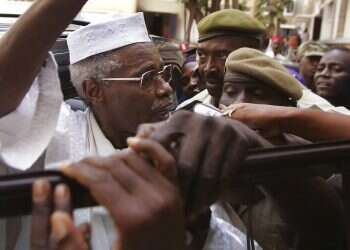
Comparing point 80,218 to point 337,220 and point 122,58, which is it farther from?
point 122,58

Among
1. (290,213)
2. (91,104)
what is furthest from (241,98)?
(290,213)

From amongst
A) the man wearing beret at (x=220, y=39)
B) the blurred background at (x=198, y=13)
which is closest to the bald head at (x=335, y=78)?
the man wearing beret at (x=220, y=39)

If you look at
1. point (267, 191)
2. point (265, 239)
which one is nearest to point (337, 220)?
point (267, 191)

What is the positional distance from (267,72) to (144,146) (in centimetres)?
181

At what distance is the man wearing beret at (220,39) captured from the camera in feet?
11.4

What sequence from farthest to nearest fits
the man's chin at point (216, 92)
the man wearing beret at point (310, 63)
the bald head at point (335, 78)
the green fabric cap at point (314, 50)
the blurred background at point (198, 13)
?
1. the blurred background at point (198, 13)
2. the green fabric cap at point (314, 50)
3. the man wearing beret at point (310, 63)
4. the bald head at point (335, 78)
5. the man's chin at point (216, 92)

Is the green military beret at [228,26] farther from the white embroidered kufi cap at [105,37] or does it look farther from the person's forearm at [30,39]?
the person's forearm at [30,39]

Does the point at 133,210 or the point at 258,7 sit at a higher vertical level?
the point at 133,210

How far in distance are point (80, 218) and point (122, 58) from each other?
41.2 inches

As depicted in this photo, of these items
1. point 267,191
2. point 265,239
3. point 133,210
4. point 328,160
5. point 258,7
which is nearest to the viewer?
point 133,210

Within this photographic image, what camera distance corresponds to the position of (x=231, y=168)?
2.66ft

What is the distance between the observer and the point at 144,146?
0.76 meters

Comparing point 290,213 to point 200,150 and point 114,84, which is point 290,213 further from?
point 114,84

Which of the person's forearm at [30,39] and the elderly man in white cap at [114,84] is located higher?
the person's forearm at [30,39]
